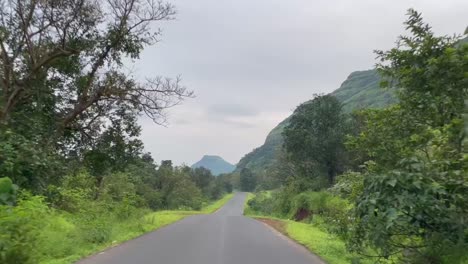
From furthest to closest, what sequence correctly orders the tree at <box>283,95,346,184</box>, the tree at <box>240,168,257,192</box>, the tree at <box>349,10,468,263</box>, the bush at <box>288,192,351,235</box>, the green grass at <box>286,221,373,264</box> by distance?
the tree at <box>240,168,257,192</box>
the tree at <box>283,95,346,184</box>
the bush at <box>288,192,351,235</box>
the green grass at <box>286,221,373,264</box>
the tree at <box>349,10,468,263</box>

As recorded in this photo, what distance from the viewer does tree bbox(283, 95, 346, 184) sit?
1539 inches

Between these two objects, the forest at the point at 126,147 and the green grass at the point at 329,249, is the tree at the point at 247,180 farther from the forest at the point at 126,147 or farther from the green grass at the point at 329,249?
the green grass at the point at 329,249

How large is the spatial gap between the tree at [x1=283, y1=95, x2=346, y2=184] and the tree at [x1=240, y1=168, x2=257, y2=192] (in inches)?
4539

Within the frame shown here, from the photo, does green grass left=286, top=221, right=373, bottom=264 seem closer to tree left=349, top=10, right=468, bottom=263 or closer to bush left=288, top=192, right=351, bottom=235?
tree left=349, top=10, right=468, bottom=263

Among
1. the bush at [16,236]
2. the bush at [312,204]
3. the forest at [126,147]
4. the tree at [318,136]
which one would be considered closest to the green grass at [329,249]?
the forest at [126,147]

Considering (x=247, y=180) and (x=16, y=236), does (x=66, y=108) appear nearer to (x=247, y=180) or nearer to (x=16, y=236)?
(x=16, y=236)

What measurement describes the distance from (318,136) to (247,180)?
4795 inches

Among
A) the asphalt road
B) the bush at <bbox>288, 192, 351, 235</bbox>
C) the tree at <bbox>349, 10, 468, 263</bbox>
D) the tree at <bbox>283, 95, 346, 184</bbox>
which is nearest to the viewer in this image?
the tree at <bbox>349, 10, 468, 263</bbox>

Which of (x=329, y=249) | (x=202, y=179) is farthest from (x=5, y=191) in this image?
(x=202, y=179)

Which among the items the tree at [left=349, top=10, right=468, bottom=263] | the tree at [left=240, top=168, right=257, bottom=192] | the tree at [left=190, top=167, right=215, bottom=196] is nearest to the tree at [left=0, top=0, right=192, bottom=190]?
the tree at [left=349, top=10, right=468, bottom=263]

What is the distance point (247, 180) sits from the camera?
161 meters

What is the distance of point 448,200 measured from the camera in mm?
6941

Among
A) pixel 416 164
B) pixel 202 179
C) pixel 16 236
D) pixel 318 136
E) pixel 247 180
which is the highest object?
pixel 247 180

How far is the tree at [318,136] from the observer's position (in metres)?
39.1
